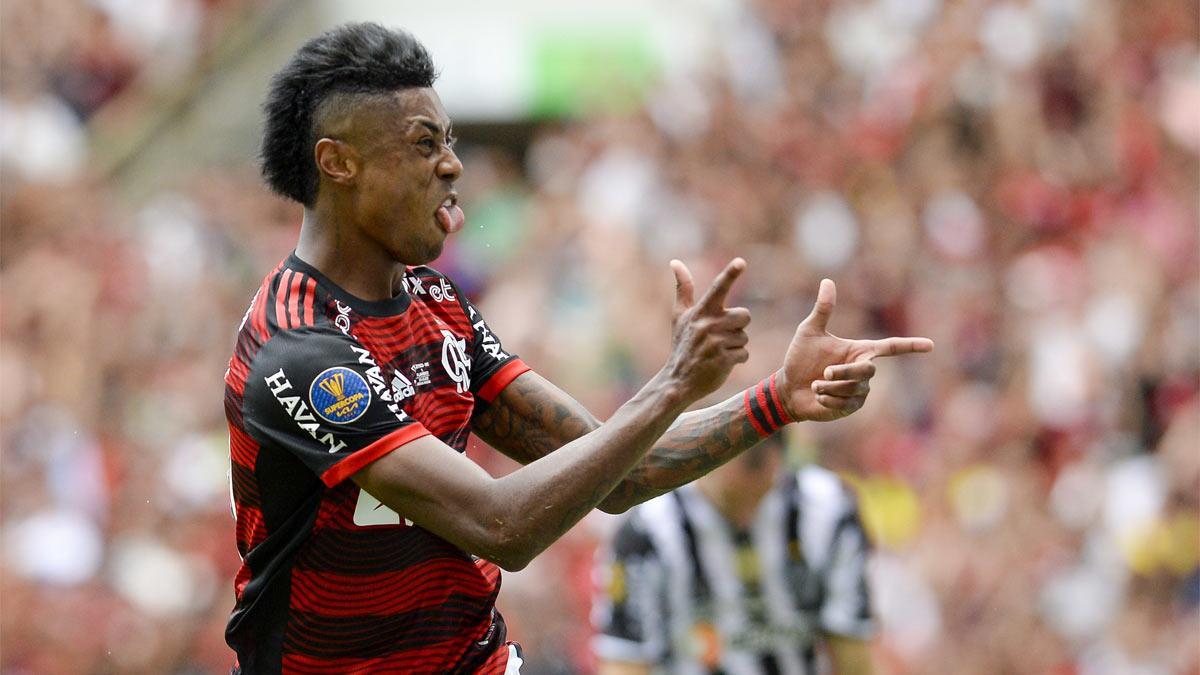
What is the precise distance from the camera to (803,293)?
11.2 meters

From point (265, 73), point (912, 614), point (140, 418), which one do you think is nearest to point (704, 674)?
point (912, 614)

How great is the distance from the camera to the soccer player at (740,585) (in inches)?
241

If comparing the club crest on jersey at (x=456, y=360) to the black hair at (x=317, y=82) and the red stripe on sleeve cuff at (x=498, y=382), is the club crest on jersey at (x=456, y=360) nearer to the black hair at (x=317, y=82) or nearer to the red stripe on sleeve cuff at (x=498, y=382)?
the red stripe on sleeve cuff at (x=498, y=382)

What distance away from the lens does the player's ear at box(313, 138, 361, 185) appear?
4.00 meters

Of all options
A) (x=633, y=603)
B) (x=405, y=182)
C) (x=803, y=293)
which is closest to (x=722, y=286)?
(x=405, y=182)

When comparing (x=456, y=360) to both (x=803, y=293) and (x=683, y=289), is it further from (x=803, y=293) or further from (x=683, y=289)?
(x=803, y=293)

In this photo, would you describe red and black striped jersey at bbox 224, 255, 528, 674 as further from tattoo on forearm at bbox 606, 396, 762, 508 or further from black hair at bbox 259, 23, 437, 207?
tattoo on forearm at bbox 606, 396, 762, 508

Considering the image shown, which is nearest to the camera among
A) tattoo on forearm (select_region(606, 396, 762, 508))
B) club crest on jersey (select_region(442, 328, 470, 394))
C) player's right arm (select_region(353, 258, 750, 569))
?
player's right arm (select_region(353, 258, 750, 569))

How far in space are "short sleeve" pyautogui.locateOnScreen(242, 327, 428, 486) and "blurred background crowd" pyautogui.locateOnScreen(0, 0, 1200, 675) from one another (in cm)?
398

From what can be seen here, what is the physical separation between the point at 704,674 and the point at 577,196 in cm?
700

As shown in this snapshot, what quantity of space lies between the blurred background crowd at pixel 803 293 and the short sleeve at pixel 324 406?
3976 millimetres

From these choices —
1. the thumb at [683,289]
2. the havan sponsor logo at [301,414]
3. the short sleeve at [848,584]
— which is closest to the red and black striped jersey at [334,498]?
the havan sponsor logo at [301,414]

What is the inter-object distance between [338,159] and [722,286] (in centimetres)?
97

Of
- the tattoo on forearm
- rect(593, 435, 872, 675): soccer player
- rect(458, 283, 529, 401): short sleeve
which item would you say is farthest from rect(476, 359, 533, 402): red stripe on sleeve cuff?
rect(593, 435, 872, 675): soccer player
